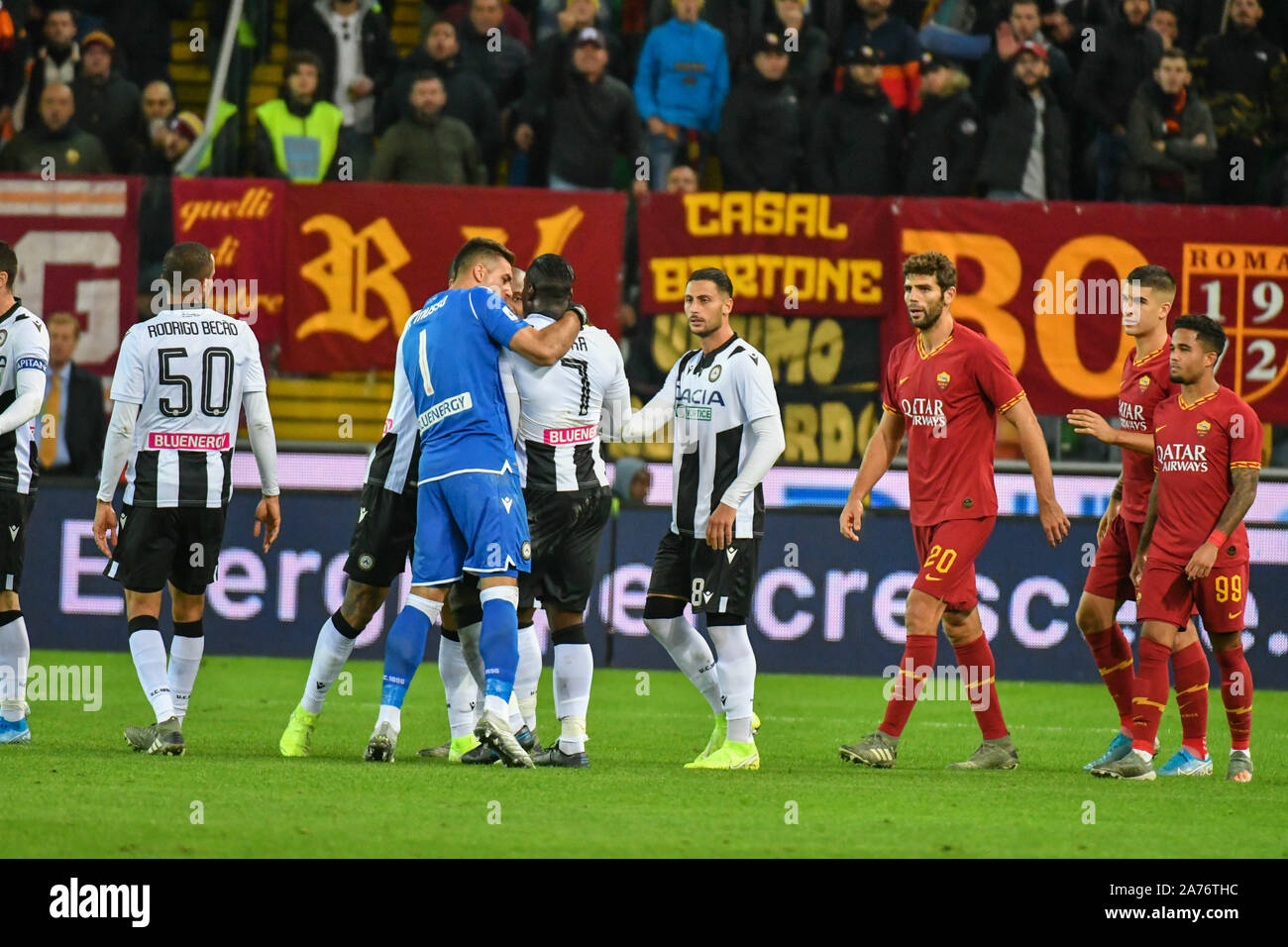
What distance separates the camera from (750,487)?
8.33m

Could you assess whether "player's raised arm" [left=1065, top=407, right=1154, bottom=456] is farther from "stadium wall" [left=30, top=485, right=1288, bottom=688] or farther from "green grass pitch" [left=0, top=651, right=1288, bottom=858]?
"stadium wall" [left=30, top=485, right=1288, bottom=688]

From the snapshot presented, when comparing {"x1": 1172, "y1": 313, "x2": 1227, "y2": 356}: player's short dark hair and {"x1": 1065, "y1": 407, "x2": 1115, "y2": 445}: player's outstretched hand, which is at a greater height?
{"x1": 1172, "y1": 313, "x2": 1227, "y2": 356}: player's short dark hair

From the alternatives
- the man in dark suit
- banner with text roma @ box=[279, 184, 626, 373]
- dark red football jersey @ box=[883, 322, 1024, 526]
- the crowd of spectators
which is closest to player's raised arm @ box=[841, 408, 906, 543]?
dark red football jersey @ box=[883, 322, 1024, 526]

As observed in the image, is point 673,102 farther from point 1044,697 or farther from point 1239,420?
point 1239,420

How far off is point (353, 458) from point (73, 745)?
6262 millimetres

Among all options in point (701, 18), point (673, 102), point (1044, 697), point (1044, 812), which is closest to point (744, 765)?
point (1044, 812)

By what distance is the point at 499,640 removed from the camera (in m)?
7.70

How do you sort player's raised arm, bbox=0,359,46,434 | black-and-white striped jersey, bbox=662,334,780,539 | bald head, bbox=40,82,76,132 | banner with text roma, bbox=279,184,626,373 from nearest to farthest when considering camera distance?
black-and-white striped jersey, bbox=662,334,780,539 → player's raised arm, bbox=0,359,46,434 → banner with text roma, bbox=279,184,626,373 → bald head, bbox=40,82,76,132

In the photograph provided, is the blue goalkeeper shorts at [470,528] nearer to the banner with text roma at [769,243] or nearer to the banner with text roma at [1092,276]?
the banner with text roma at [769,243]

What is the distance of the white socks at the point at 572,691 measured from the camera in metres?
8.16

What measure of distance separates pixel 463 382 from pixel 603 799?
1985mm

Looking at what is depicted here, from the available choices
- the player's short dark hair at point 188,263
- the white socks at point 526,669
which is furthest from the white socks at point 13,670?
the white socks at point 526,669

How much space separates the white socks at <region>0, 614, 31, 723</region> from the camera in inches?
348

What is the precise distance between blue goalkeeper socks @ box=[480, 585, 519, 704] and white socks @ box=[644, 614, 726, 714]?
97 cm
